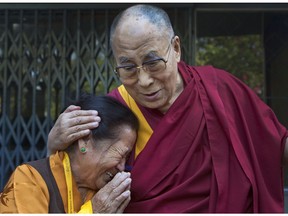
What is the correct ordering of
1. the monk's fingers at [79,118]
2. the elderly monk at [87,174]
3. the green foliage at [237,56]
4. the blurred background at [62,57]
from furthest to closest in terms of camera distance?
the green foliage at [237,56] → the blurred background at [62,57] → the monk's fingers at [79,118] → the elderly monk at [87,174]

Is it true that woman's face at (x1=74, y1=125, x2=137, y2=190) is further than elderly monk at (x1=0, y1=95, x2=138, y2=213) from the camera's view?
Yes

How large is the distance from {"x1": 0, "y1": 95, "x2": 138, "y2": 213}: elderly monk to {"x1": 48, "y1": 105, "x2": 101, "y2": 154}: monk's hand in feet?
0.10

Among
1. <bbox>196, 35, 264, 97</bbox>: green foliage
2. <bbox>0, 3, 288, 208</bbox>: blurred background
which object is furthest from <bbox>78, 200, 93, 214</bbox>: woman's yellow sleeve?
<bbox>196, 35, 264, 97</bbox>: green foliage

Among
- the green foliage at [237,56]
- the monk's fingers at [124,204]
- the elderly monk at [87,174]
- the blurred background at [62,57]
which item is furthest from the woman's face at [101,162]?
the green foliage at [237,56]

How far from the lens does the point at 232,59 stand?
5148 mm

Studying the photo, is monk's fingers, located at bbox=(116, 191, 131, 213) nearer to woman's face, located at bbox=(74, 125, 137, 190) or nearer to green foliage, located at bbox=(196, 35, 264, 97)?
woman's face, located at bbox=(74, 125, 137, 190)

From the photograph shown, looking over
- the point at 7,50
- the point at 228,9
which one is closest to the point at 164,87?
the point at 228,9

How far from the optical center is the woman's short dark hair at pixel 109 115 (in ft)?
6.23

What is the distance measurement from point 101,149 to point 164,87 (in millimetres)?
357

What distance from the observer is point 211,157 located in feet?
6.12

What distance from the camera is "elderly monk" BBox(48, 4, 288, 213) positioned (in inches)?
72.4

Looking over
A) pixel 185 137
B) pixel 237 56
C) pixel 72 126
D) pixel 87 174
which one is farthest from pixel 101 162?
pixel 237 56

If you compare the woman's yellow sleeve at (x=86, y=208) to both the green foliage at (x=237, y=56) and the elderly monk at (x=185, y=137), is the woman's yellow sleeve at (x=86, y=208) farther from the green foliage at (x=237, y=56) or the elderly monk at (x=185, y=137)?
the green foliage at (x=237, y=56)

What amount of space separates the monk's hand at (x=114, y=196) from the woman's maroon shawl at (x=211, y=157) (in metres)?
0.06
